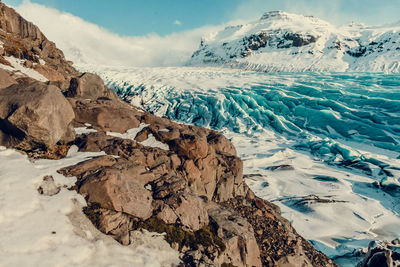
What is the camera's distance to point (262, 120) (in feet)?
134

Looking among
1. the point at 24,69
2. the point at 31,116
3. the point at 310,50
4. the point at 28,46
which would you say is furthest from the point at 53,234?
the point at 310,50

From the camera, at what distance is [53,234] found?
4594 millimetres

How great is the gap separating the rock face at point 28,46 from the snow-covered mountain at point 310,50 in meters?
75.2

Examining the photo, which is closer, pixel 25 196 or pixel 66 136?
pixel 25 196

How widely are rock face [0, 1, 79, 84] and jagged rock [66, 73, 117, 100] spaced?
1.60 meters

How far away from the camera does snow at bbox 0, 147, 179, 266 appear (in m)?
4.22

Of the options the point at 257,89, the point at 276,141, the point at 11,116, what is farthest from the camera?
the point at 257,89

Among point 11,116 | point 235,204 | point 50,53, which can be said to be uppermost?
point 50,53

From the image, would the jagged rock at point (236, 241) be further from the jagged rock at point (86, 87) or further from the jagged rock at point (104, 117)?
the jagged rock at point (86, 87)

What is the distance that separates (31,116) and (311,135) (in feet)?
118

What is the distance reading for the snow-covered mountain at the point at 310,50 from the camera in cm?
7650

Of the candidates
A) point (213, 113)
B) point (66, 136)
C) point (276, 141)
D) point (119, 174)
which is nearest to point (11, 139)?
point (66, 136)

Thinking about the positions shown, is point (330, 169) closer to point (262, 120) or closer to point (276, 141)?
point (276, 141)

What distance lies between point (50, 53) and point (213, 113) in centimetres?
2597
